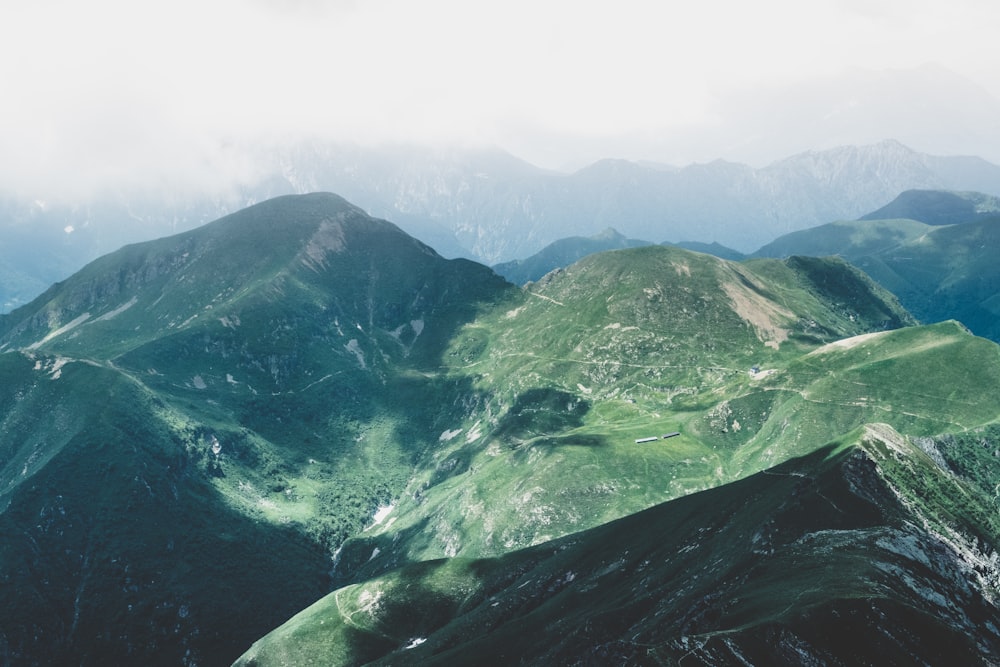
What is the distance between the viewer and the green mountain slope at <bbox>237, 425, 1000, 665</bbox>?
237 ft

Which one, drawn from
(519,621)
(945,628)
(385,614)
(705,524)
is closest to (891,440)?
(705,524)

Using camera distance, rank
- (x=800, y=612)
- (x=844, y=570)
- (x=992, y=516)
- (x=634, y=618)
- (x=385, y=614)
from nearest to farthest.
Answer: (x=800, y=612) < (x=844, y=570) < (x=634, y=618) < (x=992, y=516) < (x=385, y=614)

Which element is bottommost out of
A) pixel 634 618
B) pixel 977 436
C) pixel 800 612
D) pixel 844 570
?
pixel 977 436

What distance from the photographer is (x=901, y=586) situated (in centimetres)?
8438

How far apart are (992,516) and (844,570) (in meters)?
66.1

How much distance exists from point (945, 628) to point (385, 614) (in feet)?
480

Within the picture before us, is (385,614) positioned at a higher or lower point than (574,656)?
lower

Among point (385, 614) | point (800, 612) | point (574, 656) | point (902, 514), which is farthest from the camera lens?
point (385, 614)

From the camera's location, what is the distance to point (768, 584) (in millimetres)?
86938

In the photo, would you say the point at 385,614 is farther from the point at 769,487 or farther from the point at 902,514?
the point at 902,514

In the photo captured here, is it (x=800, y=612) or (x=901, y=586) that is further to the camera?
(x=901, y=586)

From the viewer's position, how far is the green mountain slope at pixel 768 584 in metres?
72.3

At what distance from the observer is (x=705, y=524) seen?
12988cm

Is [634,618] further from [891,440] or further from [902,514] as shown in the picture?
[891,440]
